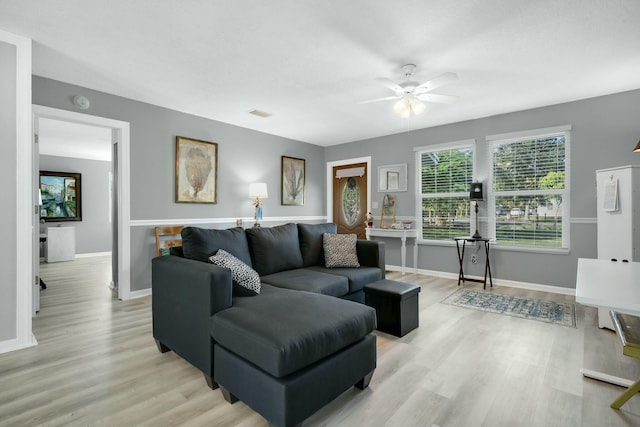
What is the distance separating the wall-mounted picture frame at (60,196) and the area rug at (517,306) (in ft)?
27.2

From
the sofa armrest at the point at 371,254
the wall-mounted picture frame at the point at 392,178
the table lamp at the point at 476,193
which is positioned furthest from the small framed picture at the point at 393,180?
the sofa armrest at the point at 371,254

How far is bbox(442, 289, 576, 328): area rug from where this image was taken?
3.15 metres

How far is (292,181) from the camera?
6.10 metres

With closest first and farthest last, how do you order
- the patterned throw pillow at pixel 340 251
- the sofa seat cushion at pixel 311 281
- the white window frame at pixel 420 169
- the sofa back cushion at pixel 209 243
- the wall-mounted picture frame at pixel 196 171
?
the sofa back cushion at pixel 209 243 → the sofa seat cushion at pixel 311 281 → the patterned throw pillow at pixel 340 251 → the wall-mounted picture frame at pixel 196 171 → the white window frame at pixel 420 169

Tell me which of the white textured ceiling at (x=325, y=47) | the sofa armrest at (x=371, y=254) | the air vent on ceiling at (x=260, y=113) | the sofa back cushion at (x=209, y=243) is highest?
the air vent on ceiling at (x=260, y=113)

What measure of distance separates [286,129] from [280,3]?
10.9 feet

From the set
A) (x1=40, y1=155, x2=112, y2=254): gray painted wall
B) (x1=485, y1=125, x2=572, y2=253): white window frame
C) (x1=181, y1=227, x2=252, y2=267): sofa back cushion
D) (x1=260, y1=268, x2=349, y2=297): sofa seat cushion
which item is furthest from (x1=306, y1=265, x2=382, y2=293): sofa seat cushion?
(x1=40, y1=155, x2=112, y2=254): gray painted wall

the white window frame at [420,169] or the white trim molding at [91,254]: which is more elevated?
the white window frame at [420,169]

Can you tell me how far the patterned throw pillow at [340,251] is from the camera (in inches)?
133

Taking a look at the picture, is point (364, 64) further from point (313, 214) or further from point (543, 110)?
point (313, 214)

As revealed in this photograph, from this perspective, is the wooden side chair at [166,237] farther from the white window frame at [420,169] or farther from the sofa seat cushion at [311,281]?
the white window frame at [420,169]

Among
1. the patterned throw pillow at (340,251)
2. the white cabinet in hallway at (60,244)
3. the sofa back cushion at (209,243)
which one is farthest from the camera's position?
the white cabinet in hallway at (60,244)

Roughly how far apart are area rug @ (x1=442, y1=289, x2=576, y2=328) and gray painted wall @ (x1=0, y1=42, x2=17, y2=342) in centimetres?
416

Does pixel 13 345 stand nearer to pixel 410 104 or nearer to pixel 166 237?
pixel 166 237
